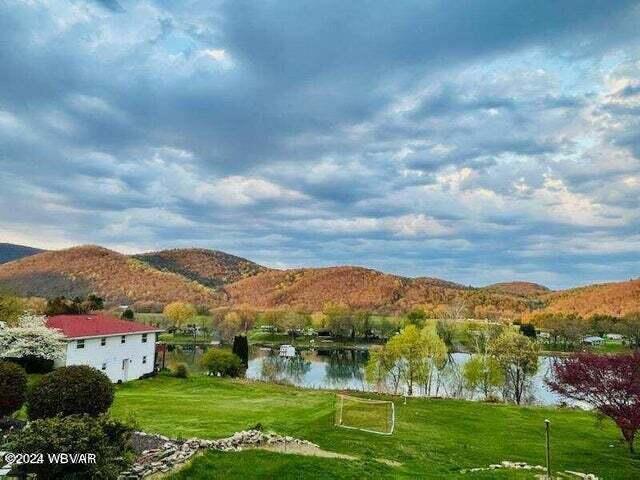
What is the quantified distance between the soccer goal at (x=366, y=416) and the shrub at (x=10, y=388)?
1242cm

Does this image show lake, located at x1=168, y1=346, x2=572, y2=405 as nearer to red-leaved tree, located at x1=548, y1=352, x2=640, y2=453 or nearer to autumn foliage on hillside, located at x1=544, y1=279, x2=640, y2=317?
red-leaved tree, located at x1=548, y1=352, x2=640, y2=453

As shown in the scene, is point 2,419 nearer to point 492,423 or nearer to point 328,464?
point 328,464

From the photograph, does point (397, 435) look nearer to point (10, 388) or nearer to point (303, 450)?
point (303, 450)

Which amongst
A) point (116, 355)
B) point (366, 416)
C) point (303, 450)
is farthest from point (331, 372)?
point (303, 450)

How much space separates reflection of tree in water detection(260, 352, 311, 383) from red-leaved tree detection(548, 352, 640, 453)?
34120 mm

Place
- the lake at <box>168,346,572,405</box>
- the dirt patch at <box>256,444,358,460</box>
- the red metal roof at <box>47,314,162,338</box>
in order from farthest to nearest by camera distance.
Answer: the lake at <box>168,346,572,405</box>, the red metal roof at <box>47,314,162,338</box>, the dirt patch at <box>256,444,358,460</box>

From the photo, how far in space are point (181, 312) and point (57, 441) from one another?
345 ft

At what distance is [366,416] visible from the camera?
25.2m

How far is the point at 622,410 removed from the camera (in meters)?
17.5

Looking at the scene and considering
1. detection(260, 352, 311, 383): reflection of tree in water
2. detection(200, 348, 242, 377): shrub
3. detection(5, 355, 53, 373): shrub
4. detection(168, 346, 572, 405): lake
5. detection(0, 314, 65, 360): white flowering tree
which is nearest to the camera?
detection(0, 314, 65, 360): white flowering tree

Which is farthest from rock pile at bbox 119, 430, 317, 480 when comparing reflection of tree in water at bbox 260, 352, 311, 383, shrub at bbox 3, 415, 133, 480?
reflection of tree in water at bbox 260, 352, 311, 383

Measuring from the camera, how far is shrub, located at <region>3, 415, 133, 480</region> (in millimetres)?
9914

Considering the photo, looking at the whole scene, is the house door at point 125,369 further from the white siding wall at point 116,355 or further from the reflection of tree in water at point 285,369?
the reflection of tree in water at point 285,369

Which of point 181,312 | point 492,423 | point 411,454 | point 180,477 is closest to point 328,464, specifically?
point 180,477
